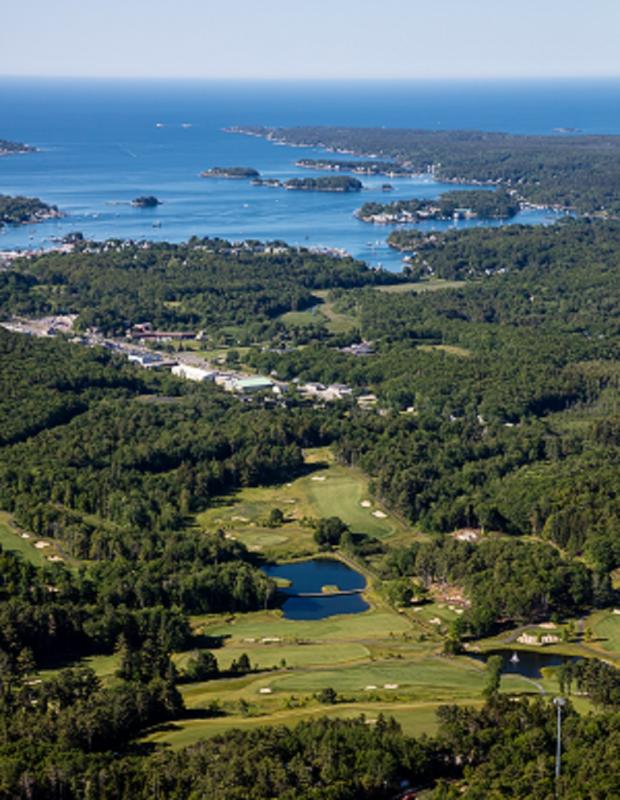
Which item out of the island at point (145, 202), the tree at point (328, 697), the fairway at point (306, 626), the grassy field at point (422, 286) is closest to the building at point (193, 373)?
the grassy field at point (422, 286)

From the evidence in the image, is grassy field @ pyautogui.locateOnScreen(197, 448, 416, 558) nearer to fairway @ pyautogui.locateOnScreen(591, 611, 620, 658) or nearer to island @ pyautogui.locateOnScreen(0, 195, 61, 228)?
fairway @ pyautogui.locateOnScreen(591, 611, 620, 658)

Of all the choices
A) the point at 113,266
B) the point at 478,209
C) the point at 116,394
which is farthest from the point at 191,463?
the point at 478,209

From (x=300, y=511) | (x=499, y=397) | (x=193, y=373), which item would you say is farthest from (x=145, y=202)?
(x=300, y=511)

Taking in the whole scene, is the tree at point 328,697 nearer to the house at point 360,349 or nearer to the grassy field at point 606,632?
the grassy field at point 606,632

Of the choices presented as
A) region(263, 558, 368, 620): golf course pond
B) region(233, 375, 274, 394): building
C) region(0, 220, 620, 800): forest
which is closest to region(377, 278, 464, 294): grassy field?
region(0, 220, 620, 800): forest

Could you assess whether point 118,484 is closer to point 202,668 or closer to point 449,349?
point 202,668

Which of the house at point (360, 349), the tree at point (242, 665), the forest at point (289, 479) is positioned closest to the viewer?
the forest at point (289, 479)

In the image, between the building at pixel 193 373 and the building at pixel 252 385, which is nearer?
the building at pixel 252 385
